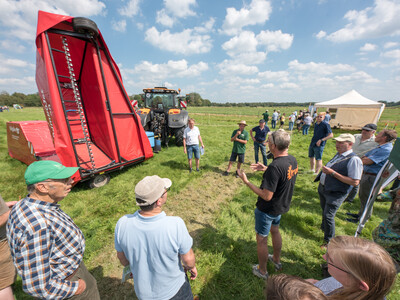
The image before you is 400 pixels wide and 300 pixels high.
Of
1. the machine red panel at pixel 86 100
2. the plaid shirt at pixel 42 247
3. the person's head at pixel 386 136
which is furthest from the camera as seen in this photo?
the machine red panel at pixel 86 100

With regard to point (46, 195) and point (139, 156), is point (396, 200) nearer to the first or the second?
point (46, 195)

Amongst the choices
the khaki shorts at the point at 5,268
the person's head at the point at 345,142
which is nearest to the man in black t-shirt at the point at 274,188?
the person's head at the point at 345,142

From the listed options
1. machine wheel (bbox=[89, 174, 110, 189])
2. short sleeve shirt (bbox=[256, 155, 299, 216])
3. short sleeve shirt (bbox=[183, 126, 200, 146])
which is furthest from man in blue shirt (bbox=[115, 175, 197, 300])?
short sleeve shirt (bbox=[183, 126, 200, 146])

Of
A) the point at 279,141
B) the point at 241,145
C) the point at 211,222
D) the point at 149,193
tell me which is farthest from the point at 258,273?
the point at 241,145

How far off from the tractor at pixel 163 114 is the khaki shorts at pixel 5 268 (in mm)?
5484

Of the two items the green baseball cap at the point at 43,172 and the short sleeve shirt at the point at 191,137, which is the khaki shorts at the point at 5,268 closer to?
the green baseball cap at the point at 43,172

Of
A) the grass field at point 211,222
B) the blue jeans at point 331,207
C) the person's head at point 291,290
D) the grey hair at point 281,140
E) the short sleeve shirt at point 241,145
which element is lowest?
the grass field at point 211,222

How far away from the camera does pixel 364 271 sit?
0.87 metres

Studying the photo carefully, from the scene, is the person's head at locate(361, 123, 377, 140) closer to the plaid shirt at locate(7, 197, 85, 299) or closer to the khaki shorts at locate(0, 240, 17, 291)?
the plaid shirt at locate(7, 197, 85, 299)

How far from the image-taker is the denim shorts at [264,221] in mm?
2004

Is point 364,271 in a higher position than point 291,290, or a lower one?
lower

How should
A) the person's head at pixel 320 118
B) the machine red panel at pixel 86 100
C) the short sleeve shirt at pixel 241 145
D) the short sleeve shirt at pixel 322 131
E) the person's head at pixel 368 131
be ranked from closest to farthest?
the machine red panel at pixel 86 100 < the person's head at pixel 368 131 < the short sleeve shirt at pixel 241 145 < the short sleeve shirt at pixel 322 131 < the person's head at pixel 320 118

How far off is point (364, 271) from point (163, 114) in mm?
7495

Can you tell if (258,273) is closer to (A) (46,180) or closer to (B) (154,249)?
(B) (154,249)
